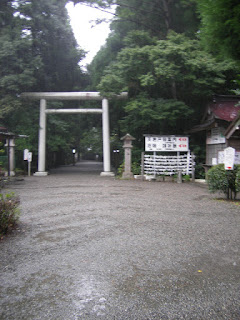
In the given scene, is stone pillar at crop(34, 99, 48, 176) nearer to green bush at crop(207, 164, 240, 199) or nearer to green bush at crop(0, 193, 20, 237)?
green bush at crop(207, 164, 240, 199)

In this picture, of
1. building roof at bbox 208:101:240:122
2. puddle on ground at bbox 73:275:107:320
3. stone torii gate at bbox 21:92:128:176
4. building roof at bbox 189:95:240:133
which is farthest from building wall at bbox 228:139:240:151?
puddle on ground at bbox 73:275:107:320

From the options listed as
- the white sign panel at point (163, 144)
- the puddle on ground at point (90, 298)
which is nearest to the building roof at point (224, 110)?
the white sign panel at point (163, 144)

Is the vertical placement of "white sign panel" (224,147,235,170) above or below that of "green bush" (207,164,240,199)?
above

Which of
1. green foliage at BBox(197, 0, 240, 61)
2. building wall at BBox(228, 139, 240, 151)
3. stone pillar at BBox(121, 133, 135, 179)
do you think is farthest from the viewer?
stone pillar at BBox(121, 133, 135, 179)

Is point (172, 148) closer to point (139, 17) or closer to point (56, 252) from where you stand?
point (139, 17)

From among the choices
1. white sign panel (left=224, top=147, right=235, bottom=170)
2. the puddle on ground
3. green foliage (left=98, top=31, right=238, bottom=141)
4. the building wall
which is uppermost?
green foliage (left=98, top=31, right=238, bottom=141)

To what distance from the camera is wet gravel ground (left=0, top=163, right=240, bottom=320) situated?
7.68ft

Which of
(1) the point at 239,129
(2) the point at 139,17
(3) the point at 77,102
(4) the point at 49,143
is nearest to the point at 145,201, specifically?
(1) the point at 239,129

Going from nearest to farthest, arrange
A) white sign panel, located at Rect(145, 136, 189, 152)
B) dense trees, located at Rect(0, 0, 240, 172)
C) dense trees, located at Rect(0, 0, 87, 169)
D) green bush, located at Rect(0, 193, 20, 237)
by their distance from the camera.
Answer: green bush, located at Rect(0, 193, 20, 237) < dense trees, located at Rect(0, 0, 240, 172) < white sign panel, located at Rect(145, 136, 189, 152) < dense trees, located at Rect(0, 0, 87, 169)

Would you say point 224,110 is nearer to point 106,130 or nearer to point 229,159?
point 229,159

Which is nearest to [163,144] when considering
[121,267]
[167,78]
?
[167,78]

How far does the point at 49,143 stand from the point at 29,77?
421 centimetres

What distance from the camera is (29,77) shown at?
1588 centimetres

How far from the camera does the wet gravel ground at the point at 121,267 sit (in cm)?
234
